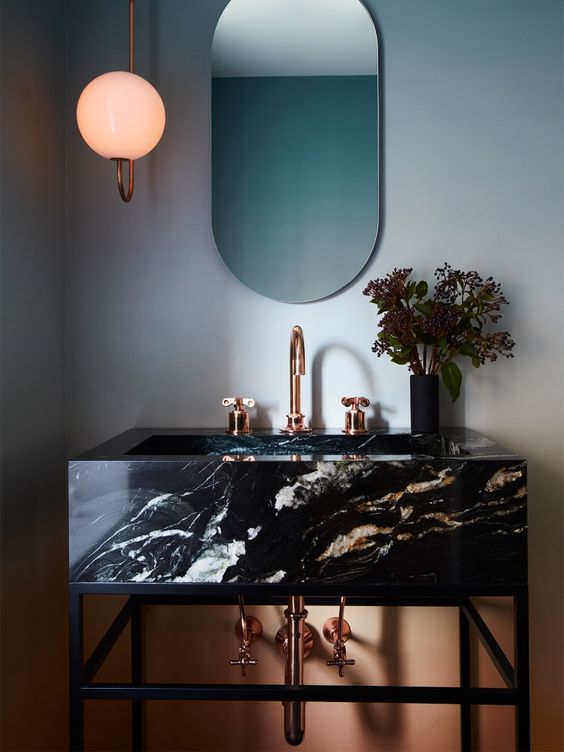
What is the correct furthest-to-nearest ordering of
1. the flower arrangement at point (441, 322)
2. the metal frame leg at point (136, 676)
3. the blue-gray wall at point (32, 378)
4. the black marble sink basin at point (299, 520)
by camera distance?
the metal frame leg at point (136, 676), the flower arrangement at point (441, 322), the blue-gray wall at point (32, 378), the black marble sink basin at point (299, 520)

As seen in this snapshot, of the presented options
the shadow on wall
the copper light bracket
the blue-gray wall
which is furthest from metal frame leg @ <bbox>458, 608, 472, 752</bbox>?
the copper light bracket

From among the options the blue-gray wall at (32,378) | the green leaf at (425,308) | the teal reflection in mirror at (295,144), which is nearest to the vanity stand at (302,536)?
the blue-gray wall at (32,378)

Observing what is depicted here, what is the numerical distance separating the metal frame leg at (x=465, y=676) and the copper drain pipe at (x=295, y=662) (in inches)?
16.5

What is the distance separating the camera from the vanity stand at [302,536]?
119 centimetres

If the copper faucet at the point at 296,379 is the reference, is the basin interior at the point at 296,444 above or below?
below

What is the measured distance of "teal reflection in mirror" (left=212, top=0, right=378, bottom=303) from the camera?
1.68 metres

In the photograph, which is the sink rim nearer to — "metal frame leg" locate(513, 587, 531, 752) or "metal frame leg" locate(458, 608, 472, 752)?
"metal frame leg" locate(513, 587, 531, 752)

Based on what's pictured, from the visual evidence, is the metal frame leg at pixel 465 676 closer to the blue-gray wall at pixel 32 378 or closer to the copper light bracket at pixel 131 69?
the blue-gray wall at pixel 32 378

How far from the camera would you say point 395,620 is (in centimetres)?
170

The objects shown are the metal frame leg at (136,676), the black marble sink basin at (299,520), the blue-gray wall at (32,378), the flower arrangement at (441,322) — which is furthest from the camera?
the metal frame leg at (136,676)

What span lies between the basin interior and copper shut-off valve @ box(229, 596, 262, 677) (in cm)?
37

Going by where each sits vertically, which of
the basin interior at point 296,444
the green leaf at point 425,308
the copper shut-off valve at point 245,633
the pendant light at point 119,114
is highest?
the pendant light at point 119,114

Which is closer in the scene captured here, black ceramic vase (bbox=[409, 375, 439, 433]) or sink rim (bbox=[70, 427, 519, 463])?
sink rim (bbox=[70, 427, 519, 463])

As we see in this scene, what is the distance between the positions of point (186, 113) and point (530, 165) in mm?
896
